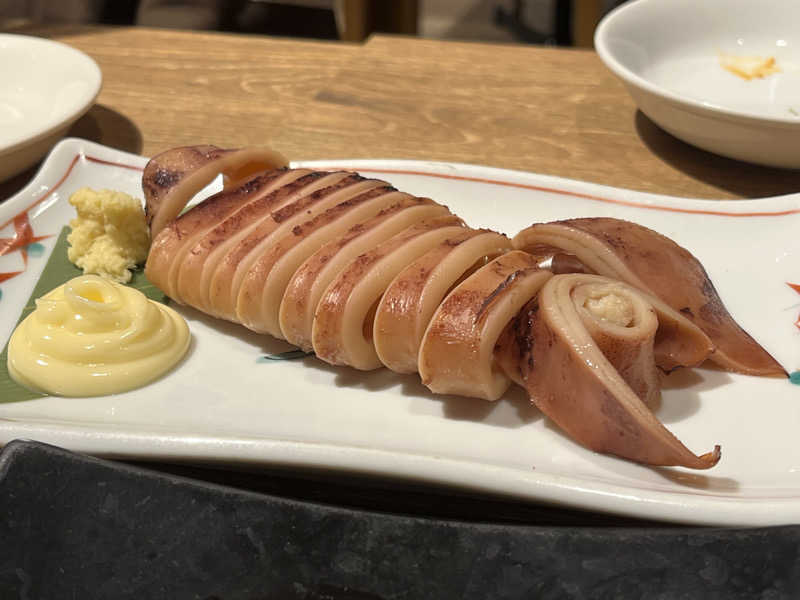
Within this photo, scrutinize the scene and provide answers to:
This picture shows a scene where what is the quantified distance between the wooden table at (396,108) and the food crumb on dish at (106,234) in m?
0.78

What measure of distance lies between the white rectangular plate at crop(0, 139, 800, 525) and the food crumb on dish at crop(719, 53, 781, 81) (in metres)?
1.18

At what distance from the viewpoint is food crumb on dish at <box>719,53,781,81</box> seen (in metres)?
3.37

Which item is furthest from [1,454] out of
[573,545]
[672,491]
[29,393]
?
[672,491]

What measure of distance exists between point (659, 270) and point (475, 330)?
1.85 feet

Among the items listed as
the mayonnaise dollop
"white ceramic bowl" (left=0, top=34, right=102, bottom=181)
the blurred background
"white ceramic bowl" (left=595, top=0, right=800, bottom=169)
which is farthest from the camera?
the blurred background

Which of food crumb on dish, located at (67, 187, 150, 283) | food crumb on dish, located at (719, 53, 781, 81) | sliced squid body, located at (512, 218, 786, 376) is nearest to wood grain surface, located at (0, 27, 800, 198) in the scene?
food crumb on dish, located at (719, 53, 781, 81)

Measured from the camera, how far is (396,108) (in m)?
3.58

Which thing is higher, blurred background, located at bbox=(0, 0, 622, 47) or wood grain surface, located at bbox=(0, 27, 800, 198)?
wood grain surface, located at bbox=(0, 27, 800, 198)

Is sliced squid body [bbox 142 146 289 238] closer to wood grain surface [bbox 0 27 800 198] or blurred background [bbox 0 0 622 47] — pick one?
wood grain surface [bbox 0 27 800 198]

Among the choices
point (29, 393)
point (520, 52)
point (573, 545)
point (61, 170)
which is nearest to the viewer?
point (573, 545)

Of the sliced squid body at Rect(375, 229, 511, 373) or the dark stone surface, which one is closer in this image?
the dark stone surface

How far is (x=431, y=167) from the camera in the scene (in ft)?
8.96

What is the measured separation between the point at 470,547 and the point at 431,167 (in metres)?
1.54

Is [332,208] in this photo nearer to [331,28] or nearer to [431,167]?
[431,167]
